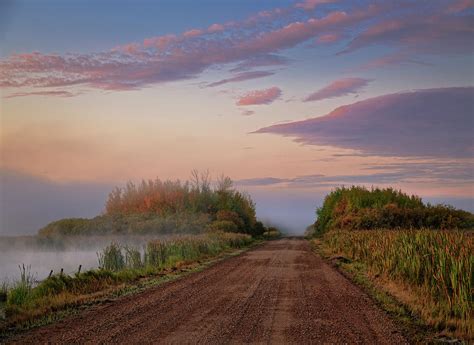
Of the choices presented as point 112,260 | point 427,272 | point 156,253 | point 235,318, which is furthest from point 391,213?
point 235,318

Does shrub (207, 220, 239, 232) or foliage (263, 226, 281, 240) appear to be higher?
shrub (207, 220, 239, 232)

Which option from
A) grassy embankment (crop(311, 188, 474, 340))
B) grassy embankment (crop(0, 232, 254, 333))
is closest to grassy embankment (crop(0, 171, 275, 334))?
grassy embankment (crop(0, 232, 254, 333))

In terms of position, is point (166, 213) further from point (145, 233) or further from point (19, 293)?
point (19, 293)

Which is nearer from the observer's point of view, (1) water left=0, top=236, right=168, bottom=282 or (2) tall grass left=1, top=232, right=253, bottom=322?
(2) tall grass left=1, top=232, right=253, bottom=322

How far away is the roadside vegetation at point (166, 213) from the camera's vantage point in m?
52.7

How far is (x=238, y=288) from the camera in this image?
16859mm

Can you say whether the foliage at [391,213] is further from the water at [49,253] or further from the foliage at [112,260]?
the water at [49,253]

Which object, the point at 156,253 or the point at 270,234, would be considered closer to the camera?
the point at 156,253

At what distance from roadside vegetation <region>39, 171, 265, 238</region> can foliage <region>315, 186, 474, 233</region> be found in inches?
586

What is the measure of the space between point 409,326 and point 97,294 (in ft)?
31.2

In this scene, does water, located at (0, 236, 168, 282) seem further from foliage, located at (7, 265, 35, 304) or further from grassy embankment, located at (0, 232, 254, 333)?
foliage, located at (7, 265, 35, 304)

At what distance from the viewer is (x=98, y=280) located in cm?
1817

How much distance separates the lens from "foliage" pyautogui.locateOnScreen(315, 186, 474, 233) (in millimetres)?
37656

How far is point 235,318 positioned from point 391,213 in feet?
113
